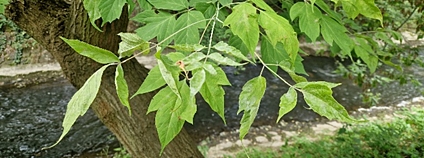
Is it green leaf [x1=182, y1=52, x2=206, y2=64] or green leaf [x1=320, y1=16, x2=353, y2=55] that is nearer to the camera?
green leaf [x1=182, y1=52, x2=206, y2=64]

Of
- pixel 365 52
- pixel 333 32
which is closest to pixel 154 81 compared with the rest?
pixel 333 32

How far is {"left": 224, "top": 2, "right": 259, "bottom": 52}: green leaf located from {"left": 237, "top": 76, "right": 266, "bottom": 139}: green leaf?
82 mm

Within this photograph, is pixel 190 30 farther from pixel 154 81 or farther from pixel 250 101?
pixel 250 101

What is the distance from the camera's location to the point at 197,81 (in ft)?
1.75

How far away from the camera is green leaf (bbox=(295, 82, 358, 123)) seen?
53 centimetres

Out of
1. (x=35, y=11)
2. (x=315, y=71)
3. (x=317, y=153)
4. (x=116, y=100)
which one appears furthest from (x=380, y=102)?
(x=35, y=11)

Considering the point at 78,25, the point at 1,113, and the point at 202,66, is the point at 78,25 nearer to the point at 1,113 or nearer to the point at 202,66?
the point at 202,66

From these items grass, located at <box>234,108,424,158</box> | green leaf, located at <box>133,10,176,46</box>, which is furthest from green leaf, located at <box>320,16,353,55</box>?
grass, located at <box>234,108,424,158</box>

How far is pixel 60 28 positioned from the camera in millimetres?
1646

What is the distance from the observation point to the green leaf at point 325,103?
533 millimetres

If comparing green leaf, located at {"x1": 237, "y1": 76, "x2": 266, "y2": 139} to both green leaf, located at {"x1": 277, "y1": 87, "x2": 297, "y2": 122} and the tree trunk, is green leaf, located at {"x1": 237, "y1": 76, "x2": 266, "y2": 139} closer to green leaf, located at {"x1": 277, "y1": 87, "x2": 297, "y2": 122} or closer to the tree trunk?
green leaf, located at {"x1": 277, "y1": 87, "x2": 297, "y2": 122}

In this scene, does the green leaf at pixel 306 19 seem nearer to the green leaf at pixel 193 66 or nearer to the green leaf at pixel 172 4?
the green leaf at pixel 172 4

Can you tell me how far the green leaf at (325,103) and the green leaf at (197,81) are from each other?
0.17 meters

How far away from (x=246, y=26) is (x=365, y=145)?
3568mm
